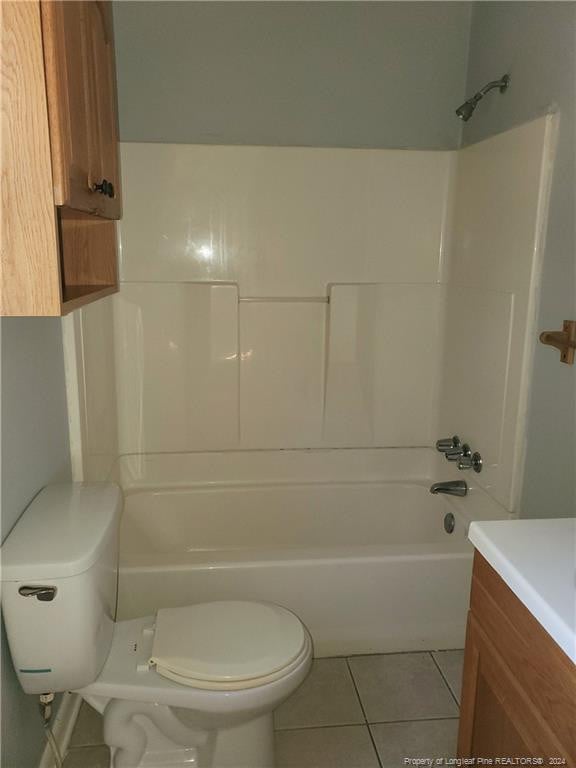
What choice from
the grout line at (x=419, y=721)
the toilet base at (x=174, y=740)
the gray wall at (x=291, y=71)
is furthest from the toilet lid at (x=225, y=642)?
the gray wall at (x=291, y=71)

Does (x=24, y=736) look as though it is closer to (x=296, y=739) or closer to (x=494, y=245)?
(x=296, y=739)

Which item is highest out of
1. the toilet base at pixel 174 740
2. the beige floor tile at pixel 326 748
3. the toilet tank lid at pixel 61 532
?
the toilet tank lid at pixel 61 532

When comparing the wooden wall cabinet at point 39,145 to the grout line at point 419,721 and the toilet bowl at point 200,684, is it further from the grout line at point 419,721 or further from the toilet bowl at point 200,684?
the grout line at point 419,721

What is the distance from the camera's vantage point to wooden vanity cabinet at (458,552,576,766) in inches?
33.3

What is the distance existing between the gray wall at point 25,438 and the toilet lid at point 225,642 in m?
0.34

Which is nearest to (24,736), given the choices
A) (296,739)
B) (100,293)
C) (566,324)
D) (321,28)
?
(296,739)

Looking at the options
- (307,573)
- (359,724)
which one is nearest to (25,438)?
(307,573)

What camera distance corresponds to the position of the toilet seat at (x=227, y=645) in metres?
1.40

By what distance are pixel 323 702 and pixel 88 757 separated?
0.71m

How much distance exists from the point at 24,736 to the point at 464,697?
3.42 feet

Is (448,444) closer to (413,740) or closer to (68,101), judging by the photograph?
(413,740)

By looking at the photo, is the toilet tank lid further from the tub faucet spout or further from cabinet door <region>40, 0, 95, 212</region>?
the tub faucet spout

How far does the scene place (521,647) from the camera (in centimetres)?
96

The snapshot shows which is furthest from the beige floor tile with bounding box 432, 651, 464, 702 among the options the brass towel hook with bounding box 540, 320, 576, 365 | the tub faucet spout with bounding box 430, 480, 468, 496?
the brass towel hook with bounding box 540, 320, 576, 365
